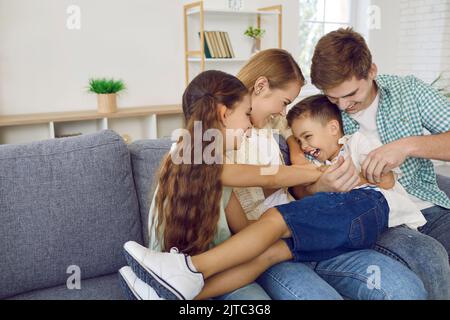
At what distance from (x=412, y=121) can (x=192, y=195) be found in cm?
92

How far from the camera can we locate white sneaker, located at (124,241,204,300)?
3.35 feet

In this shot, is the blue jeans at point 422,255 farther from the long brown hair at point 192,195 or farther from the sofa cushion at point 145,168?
the sofa cushion at point 145,168

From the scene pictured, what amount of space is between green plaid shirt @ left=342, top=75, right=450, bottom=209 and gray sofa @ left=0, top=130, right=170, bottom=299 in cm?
90

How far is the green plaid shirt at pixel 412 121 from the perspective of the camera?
1.59m

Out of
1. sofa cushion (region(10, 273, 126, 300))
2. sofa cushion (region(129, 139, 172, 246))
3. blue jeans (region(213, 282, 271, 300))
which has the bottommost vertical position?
sofa cushion (region(10, 273, 126, 300))

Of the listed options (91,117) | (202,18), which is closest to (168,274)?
(91,117)

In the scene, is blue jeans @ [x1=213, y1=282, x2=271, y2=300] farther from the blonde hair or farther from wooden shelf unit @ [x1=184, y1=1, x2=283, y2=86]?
wooden shelf unit @ [x1=184, y1=1, x2=283, y2=86]

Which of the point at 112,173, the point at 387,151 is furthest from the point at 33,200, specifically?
the point at 387,151

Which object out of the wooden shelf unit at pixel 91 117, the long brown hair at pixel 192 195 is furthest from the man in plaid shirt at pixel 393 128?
the wooden shelf unit at pixel 91 117

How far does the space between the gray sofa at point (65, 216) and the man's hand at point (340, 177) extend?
2.08 feet

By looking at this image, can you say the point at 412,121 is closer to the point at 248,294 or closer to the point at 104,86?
the point at 248,294

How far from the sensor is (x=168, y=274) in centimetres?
103

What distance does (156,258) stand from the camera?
1.07 meters

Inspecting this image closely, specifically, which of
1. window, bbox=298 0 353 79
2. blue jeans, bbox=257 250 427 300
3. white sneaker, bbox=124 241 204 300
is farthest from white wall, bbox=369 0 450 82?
white sneaker, bbox=124 241 204 300
